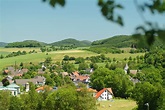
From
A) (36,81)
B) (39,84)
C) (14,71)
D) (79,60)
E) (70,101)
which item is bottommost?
(39,84)

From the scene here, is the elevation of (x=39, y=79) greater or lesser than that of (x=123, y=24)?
lesser

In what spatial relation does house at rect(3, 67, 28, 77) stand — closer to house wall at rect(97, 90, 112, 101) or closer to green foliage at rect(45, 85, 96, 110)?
house wall at rect(97, 90, 112, 101)

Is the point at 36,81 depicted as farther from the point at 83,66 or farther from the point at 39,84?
Result: the point at 83,66

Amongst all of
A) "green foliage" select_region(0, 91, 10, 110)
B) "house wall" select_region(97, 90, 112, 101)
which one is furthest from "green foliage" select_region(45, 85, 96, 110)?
"house wall" select_region(97, 90, 112, 101)

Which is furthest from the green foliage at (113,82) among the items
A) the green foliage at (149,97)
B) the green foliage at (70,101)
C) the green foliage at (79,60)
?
the green foliage at (79,60)

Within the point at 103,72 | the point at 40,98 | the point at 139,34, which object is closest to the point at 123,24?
the point at 139,34

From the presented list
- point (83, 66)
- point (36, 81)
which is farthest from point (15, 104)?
point (83, 66)

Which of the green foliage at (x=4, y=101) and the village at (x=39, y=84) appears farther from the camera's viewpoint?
the village at (x=39, y=84)

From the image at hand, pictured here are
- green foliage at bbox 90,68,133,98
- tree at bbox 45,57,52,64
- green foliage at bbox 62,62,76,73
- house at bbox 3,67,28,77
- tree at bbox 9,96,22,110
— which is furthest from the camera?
tree at bbox 45,57,52,64

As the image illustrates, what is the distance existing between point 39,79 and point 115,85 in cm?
2276

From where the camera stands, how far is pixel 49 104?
3328cm

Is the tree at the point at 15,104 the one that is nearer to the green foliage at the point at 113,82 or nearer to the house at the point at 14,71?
the green foliage at the point at 113,82

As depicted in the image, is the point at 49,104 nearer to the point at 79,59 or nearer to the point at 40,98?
the point at 40,98

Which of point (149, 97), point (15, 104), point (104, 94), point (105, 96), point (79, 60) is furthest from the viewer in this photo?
point (79, 60)
